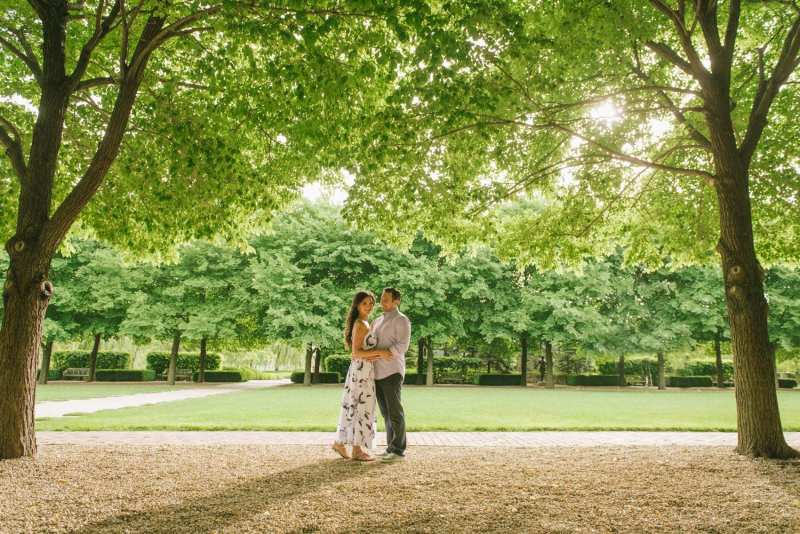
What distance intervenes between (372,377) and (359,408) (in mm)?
443

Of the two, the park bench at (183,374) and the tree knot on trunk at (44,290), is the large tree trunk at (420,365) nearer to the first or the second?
the park bench at (183,374)

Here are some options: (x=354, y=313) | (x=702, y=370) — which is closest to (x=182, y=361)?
(x=354, y=313)

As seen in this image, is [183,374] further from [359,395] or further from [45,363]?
[359,395]

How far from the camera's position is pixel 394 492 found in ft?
17.6

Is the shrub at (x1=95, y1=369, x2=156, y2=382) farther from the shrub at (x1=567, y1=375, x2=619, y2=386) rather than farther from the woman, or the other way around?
the woman

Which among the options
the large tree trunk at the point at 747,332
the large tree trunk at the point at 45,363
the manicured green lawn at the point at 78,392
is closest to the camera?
the large tree trunk at the point at 747,332

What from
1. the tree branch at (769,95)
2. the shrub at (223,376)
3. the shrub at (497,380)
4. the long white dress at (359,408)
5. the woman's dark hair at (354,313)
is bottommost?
the shrub at (223,376)

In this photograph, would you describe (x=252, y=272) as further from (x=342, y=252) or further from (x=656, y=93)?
(x=656, y=93)

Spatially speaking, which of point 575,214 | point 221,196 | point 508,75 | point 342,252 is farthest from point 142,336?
point 508,75

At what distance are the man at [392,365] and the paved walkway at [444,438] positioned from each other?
147 centimetres

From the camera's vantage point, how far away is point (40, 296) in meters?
7.11

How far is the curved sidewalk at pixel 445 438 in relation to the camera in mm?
8805

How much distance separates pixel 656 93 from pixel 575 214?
2576mm

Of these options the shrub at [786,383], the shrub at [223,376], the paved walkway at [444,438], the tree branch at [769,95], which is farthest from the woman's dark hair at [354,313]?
the shrub at [786,383]
